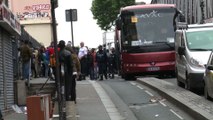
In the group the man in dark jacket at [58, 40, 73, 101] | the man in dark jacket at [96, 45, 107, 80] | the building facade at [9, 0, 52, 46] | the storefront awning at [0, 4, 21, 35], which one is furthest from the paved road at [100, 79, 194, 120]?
the building facade at [9, 0, 52, 46]

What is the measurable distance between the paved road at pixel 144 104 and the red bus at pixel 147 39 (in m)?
4.50

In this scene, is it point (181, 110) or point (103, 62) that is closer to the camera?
point (181, 110)

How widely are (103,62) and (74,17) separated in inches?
523

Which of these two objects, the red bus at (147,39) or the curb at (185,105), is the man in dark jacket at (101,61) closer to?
the red bus at (147,39)

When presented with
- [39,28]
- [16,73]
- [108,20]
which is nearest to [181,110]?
[16,73]

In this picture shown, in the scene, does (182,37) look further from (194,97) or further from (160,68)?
(160,68)

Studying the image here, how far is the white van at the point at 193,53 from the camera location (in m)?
17.5

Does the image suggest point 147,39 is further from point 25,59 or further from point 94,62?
point 25,59

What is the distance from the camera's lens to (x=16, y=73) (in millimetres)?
20031

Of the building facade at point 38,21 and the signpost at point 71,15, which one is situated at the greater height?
the building facade at point 38,21

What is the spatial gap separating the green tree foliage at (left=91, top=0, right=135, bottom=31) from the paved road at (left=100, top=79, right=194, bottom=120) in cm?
6074

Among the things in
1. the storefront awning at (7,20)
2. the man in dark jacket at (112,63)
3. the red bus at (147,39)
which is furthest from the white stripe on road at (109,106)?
the man in dark jacket at (112,63)

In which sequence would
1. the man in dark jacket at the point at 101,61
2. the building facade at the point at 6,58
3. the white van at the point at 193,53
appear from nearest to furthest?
1. the building facade at the point at 6,58
2. the white van at the point at 193,53
3. the man in dark jacket at the point at 101,61

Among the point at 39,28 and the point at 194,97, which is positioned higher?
the point at 39,28
